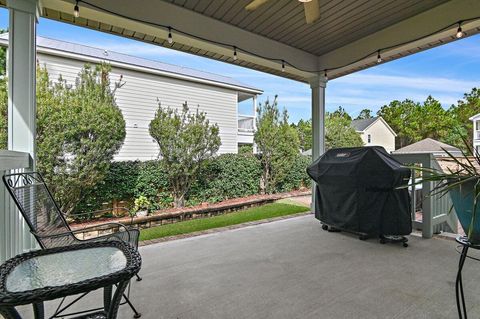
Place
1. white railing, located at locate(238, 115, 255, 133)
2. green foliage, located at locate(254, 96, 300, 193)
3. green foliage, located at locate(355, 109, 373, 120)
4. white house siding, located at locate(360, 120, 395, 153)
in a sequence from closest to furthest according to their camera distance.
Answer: green foliage, located at locate(254, 96, 300, 193), white railing, located at locate(238, 115, 255, 133), white house siding, located at locate(360, 120, 395, 153), green foliage, located at locate(355, 109, 373, 120)

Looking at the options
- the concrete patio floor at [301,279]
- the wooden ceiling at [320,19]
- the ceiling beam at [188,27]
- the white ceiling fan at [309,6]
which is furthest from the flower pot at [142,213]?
the white ceiling fan at [309,6]

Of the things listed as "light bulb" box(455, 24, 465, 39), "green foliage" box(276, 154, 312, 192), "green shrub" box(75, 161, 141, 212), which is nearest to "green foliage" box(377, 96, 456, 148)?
"green foliage" box(276, 154, 312, 192)

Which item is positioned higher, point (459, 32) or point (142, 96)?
point (142, 96)

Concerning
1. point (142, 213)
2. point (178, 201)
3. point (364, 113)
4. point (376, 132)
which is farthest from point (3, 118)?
point (364, 113)

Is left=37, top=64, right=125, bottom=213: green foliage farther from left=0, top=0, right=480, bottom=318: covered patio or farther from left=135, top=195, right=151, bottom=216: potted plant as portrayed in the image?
left=0, top=0, right=480, bottom=318: covered patio

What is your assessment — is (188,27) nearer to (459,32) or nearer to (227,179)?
(459,32)

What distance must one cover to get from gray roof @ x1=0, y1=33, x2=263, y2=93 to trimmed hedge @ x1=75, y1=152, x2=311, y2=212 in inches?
138

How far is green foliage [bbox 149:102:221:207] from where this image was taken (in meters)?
6.21

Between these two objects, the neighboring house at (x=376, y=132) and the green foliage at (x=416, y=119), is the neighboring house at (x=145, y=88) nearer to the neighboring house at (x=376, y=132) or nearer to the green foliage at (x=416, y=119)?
the neighboring house at (x=376, y=132)

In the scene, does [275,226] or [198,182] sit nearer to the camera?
[275,226]

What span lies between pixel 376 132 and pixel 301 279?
16871 mm

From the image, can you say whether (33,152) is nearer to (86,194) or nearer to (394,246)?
(86,194)

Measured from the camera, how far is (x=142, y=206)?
19.7 ft

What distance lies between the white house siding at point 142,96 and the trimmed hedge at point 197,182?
111 centimetres
